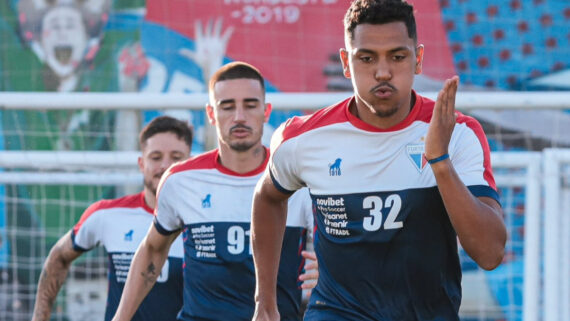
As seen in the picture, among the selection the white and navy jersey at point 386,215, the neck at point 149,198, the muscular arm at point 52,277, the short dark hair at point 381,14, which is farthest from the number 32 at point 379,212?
the muscular arm at point 52,277

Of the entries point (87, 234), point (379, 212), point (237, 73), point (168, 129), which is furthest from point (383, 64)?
point (87, 234)

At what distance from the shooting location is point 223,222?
477 cm

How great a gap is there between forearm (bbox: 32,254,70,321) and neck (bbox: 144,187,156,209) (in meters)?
0.65

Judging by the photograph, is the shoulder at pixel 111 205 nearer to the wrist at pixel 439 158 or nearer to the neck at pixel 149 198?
the neck at pixel 149 198

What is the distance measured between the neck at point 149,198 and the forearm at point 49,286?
65 cm

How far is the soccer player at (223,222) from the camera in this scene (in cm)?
463

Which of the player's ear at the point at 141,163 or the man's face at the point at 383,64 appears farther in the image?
the player's ear at the point at 141,163

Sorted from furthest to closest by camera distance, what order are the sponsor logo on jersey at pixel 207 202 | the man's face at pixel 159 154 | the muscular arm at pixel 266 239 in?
the man's face at pixel 159 154 < the sponsor logo on jersey at pixel 207 202 < the muscular arm at pixel 266 239

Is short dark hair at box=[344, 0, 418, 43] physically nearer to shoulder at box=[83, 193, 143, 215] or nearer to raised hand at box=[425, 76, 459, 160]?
raised hand at box=[425, 76, 459, 160]

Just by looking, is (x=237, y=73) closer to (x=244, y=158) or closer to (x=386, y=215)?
(x=244, y=158)

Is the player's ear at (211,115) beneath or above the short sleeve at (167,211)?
above

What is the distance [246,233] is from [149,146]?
1.22 m

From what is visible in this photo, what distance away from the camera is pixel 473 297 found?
738 cm

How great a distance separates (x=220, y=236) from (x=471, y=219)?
2.16m
